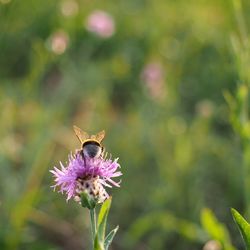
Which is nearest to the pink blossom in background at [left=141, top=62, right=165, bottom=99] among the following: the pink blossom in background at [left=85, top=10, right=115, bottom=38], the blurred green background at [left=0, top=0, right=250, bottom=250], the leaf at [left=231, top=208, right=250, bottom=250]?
the blurred green background at [left=0, top=0, right=250, bottom=250]

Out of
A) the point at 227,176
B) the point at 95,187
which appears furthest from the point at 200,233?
the point at 95,187

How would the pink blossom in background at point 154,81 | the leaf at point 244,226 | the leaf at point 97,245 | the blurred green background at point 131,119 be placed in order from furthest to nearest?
the pink blossom in background at point 154,81, the blurred green background at point 131,119, the leaf at point 244,226, the leaf at point 97,245

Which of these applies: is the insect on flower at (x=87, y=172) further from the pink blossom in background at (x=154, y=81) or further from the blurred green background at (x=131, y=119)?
the pink blossom in background at (x=154, y=81)

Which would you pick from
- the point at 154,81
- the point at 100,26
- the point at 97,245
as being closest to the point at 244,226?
the point at 97,245

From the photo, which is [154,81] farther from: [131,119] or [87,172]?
[87,172]

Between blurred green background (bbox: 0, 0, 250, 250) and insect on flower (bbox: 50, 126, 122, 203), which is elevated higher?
blurred green background (bbox: 0, 0, 250, 250)

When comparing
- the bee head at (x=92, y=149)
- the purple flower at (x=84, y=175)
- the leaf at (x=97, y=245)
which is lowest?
the leaf at (x=97, y=245)

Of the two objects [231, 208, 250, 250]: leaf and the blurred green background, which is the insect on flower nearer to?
[231, 208, 250, 250]: leaf

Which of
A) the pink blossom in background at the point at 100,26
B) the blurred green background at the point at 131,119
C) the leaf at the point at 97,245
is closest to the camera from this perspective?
the leaf at the point at 97,245

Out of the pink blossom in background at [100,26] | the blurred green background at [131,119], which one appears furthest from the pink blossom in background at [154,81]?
the pink blossom in background at [100,26]
